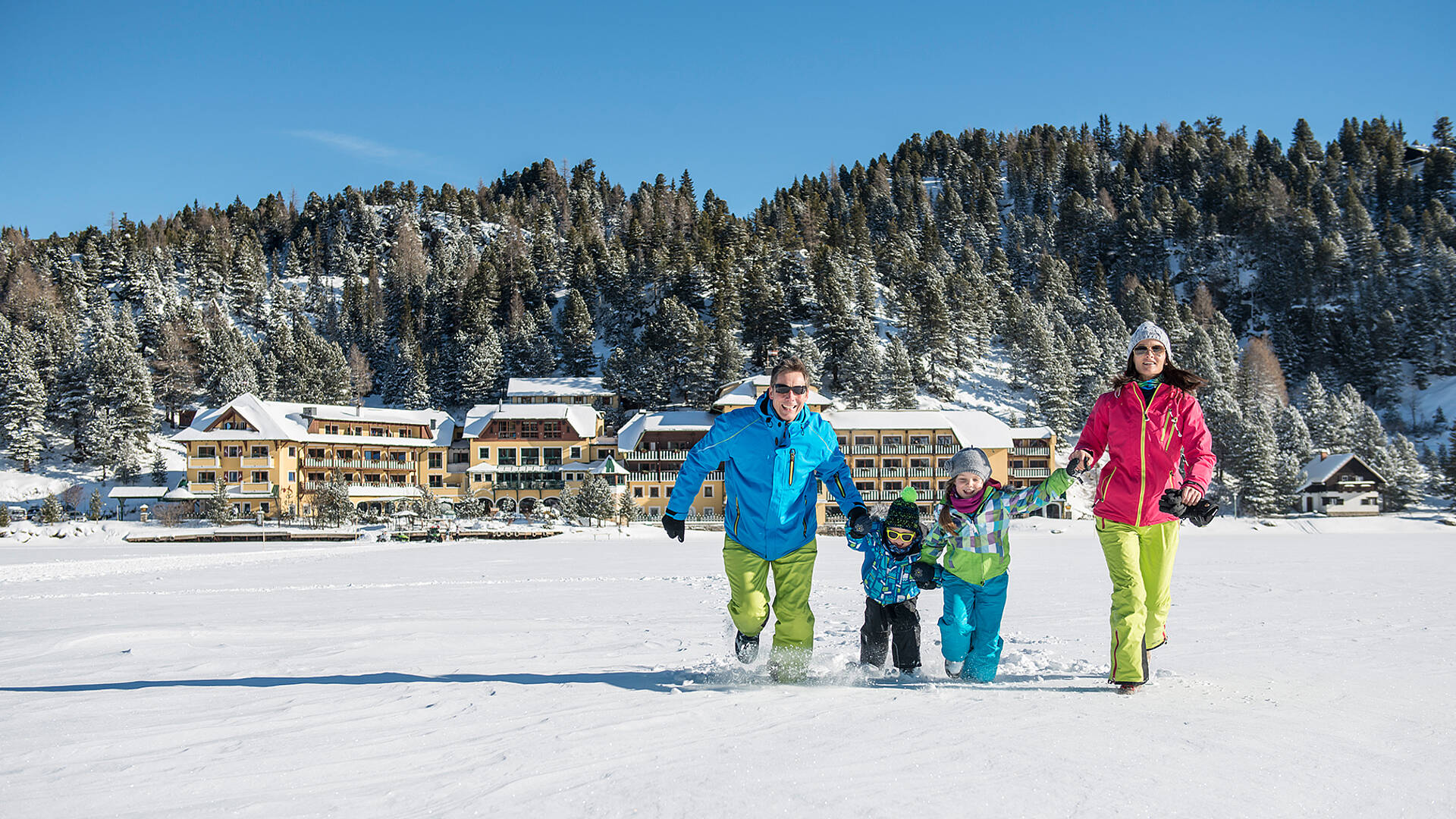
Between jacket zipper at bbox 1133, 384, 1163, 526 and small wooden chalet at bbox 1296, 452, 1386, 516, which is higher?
jacket zipper at bbox 1133, 384, 1163, 526

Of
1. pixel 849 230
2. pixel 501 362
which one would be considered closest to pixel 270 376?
pixel 501 362

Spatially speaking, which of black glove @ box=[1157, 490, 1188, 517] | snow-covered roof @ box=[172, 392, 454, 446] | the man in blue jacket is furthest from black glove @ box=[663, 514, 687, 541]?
snow-covered roof @ box=[172, 392, 454, 446]

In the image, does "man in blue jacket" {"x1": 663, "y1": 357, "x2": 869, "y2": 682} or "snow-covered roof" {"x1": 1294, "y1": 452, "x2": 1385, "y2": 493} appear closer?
"man in blue jacket" {"x1": 663, "y1": 357, "x2": 869, "y2": 682}

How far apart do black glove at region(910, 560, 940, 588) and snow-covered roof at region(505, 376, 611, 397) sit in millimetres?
58675

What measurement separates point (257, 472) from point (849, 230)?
216 ft

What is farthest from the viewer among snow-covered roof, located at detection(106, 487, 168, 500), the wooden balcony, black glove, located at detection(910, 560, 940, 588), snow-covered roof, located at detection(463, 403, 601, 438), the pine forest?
the pine forest

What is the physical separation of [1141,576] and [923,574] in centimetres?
121

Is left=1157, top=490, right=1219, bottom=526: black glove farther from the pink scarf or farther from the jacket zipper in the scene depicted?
the pink scarf

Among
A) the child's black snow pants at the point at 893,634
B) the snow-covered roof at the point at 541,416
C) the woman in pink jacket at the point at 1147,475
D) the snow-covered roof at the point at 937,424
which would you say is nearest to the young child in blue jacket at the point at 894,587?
the child's black snow pants at the point at 893,634

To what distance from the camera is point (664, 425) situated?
5041cm

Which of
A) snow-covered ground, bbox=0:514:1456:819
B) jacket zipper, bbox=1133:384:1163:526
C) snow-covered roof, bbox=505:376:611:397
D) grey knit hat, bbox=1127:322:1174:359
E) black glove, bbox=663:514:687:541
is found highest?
snow-covered roof, bbox=505:376:611:397

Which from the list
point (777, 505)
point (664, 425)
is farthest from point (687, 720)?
point (664, 425)

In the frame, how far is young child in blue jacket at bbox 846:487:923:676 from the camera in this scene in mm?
4621

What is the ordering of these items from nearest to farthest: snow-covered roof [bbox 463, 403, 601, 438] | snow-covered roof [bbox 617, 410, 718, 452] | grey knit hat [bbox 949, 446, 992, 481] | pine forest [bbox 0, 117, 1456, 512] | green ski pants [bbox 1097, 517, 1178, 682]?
green ski pants [bbox 1097, 517, 1178, 682]
grey knit hat [bbox 949, 446, 992, 481]
snow-covered roof [bbox 617, 410, 718, 452]
snow-covered roof [bbox 463, 403, 601, 438]
pine forest [bbox 0, 117, 1456, 512]
